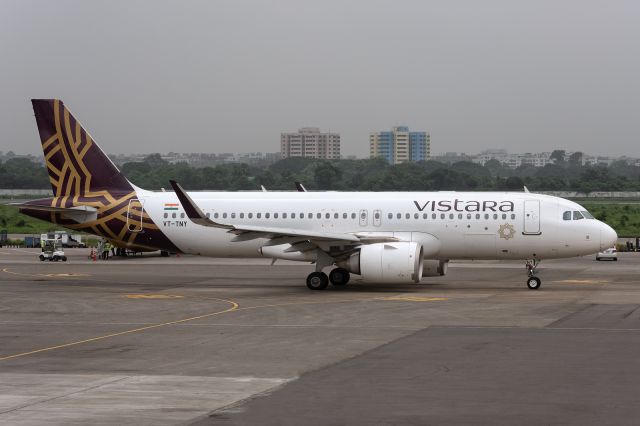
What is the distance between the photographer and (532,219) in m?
41.3

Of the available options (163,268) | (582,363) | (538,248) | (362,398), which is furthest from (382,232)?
(362,398)

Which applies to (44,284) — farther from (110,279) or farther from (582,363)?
(582,363)

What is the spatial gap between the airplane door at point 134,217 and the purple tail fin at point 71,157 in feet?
4.20

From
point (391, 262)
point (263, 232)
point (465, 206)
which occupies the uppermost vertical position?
point (465, 206)

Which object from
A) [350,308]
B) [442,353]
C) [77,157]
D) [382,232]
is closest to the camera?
[442,353]

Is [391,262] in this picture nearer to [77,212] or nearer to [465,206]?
[465,206]

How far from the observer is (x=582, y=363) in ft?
72.4

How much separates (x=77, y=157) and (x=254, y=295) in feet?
38.5

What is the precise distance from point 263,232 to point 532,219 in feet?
35.8

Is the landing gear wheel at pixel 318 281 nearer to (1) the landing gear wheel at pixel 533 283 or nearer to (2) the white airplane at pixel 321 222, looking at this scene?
(2) the white airplane at pixel 321 222

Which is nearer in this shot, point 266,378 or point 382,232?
point 266,378

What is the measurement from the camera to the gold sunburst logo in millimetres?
41375

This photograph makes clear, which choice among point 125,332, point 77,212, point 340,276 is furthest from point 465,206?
point 125,332

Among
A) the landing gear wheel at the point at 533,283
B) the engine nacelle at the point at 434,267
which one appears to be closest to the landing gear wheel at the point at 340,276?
the engine nacelle at the point at 434,267
